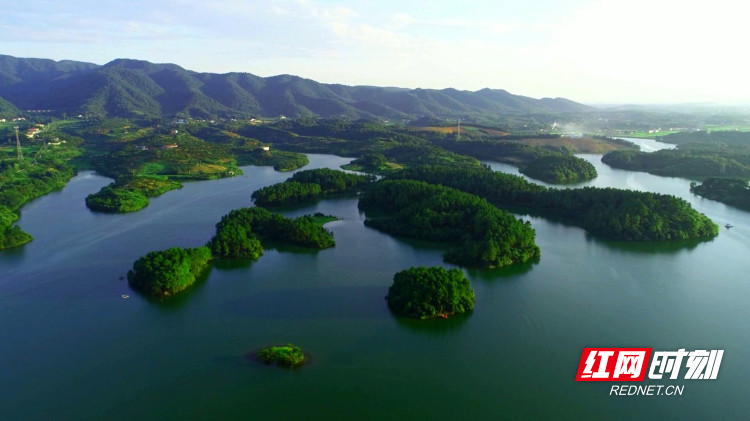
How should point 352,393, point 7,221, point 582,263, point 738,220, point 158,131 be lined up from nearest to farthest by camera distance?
1. point 352,393
2. point 582,263
3. point 7,221
4. point 738,220
5. point 158,131

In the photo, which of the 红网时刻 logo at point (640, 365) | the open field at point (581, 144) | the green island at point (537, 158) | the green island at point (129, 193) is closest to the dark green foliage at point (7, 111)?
the green island at point (129, 193)

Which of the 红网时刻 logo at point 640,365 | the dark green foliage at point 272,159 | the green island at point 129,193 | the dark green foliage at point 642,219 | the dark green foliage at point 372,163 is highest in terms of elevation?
the dark green foliage at point 642,219

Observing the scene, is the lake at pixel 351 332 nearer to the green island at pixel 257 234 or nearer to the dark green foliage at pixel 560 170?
the green island at pixel 257 234

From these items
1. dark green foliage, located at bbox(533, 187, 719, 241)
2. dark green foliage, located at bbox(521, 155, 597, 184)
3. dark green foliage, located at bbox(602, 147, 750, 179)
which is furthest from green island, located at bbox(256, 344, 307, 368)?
dark green foliage, located at bbox(602, 147, 750, 179)

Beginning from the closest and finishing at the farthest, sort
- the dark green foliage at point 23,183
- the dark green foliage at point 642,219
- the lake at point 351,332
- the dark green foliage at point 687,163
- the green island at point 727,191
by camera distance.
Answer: the lake at point 351,332 → the dark green foliage at point 23,183 → the dark green foliage at point 642,219 → the green island at point 727,191 → the dark green foliage at point 687,163

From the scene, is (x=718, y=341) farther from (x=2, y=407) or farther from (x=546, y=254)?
(x=2, y=407)

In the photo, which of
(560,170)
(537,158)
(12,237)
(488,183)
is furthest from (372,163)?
(12,237)

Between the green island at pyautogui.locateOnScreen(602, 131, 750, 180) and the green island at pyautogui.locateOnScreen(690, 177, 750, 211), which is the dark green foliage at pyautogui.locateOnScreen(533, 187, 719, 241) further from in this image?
the green island at pyautogui.locateOnScreen(602, 131, 750, 180)

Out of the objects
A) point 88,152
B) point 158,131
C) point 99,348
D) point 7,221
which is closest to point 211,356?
point 99,348
